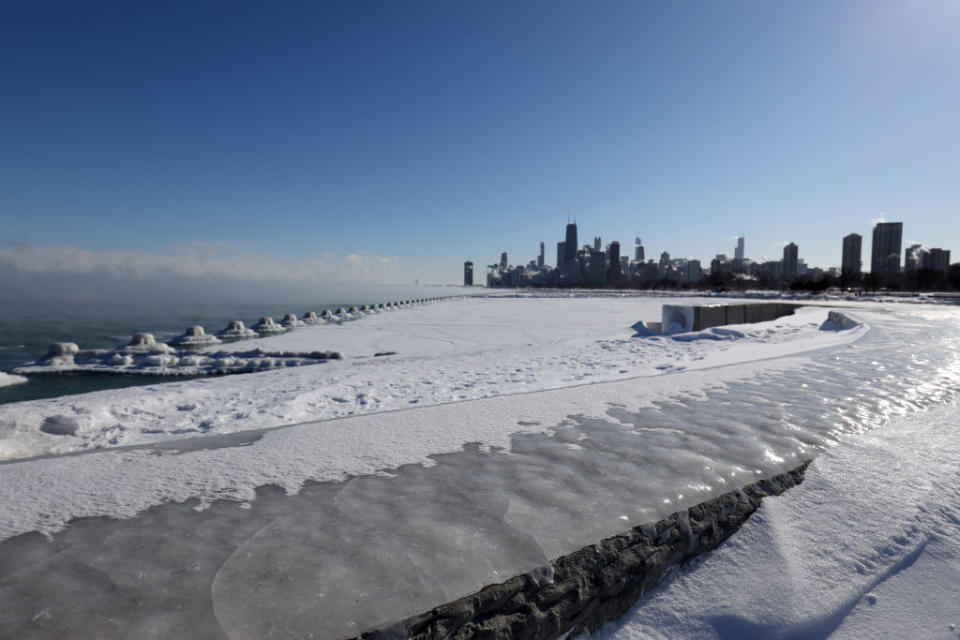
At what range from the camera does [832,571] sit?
2.02 meters

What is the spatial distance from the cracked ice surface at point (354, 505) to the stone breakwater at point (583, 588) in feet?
0.17

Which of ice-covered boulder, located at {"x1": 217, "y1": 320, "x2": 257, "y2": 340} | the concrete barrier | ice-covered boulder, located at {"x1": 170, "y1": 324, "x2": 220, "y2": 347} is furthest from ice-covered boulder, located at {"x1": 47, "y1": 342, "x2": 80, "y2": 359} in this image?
the concrete barrier

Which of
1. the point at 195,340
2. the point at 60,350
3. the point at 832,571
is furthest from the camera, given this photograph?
the point at 195,340

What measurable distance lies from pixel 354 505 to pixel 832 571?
2.21 meters

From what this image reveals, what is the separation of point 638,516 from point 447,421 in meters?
1.86

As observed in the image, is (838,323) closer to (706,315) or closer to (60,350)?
(706,315)

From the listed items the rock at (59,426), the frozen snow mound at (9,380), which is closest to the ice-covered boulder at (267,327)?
the frozen snow mound at (9,380)

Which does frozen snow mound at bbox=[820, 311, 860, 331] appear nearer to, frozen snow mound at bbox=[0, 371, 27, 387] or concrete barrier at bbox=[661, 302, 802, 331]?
concrete barrier at bbox=[661, 302, 802, 331]

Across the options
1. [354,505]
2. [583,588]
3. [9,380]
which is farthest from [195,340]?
[583,588]

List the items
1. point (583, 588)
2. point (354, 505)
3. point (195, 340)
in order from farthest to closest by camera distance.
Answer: point (195, 340)
point (354, 505)
point (583, 588)

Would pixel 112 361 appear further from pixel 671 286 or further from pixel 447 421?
pixel 671 286

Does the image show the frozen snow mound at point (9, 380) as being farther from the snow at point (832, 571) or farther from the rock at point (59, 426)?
the snow at point (832, 571)

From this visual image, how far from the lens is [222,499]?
7.59ft

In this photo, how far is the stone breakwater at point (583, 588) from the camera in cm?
154
